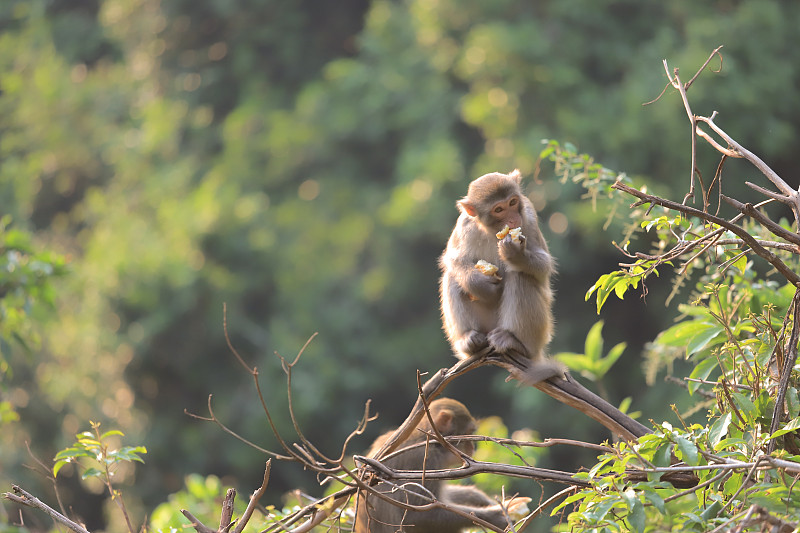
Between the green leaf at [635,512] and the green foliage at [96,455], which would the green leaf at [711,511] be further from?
the green foliage at [96,455]

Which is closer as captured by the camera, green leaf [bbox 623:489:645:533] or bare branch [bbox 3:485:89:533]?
green leaf [bbox 623:489:645:533]

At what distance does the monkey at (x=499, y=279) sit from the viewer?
12.1 ft

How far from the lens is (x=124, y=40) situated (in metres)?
17.1

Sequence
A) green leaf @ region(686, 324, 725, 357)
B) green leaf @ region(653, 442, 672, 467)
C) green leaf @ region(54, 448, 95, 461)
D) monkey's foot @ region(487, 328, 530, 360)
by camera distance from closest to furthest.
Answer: green leaf @ region(653, 442, 672, 467)
green leaf @ region(686, 324, 725, 357)
green leaf @ region(54, 448, 95, 461)
monkey's foot @ region(487, 328, 530, 360)

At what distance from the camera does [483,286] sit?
383cm

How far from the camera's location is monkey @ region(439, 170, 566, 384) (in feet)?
12.1

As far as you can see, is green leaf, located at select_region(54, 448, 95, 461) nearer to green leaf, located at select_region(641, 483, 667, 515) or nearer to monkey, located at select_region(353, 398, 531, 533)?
monkey, located at select_region(353, 398, 531, 533)

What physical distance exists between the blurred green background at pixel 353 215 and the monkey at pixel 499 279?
6.18 metres

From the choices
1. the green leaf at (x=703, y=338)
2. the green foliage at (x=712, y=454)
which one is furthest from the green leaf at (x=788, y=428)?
the green leaf at (x=703, y=338)

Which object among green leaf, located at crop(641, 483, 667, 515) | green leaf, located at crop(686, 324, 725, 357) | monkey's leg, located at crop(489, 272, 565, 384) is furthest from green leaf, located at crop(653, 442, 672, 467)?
monkey's leg, located at crop(489, 272, 565, 384)

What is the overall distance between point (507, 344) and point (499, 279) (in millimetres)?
344

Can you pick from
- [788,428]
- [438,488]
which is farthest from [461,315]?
[788,428]

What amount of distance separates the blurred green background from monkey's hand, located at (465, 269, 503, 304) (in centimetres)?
631

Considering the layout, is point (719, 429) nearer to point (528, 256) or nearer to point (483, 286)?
point (528, 256)
